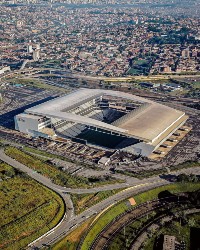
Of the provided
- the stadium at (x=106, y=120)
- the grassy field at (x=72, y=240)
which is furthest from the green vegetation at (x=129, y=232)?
the stadium at (x=106, y=120)

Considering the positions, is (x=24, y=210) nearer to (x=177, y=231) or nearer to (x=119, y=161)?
(x=177, y=231)

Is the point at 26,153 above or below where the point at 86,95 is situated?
below

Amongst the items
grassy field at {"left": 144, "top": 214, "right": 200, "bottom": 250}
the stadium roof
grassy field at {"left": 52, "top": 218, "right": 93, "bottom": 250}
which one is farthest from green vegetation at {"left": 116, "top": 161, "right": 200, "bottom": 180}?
grassy field at {"left": 52, "top": 218, "right": 93, "bottom": 250}

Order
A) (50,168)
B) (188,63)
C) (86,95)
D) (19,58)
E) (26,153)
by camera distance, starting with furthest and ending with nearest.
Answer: (19,58), (188,63), (86,95), (26,153), (50,168)

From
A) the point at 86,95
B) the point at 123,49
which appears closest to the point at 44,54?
the point at 123,49

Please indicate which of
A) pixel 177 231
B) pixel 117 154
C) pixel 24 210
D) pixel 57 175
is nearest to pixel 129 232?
pixel 177 231

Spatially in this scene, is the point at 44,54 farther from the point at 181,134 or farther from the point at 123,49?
the point at 181,134

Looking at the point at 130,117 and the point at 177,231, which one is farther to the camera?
the point at 130,117
